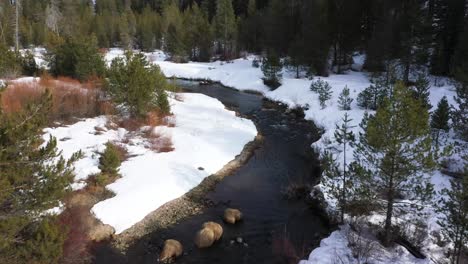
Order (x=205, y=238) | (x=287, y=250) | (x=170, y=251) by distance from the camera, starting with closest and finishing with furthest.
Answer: (x=170, y=251)
(x=287, y=250)
(x=205, y=238)

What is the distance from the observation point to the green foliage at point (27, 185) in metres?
8.12

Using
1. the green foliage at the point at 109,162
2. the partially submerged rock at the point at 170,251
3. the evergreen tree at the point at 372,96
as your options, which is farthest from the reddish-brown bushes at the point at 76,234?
the evergreen tree at the point at 372,96

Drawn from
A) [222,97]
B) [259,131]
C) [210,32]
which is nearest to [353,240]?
[259,131]

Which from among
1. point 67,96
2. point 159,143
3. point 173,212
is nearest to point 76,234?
point 173,212

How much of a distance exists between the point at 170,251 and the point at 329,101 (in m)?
21.1

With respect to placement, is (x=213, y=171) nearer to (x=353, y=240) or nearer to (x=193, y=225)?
(x=193, y=225)

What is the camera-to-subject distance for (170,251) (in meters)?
12.4

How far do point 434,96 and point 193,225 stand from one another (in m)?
21.0

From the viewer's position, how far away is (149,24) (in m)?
79.9

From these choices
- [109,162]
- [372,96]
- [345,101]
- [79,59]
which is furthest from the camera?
[345,101]

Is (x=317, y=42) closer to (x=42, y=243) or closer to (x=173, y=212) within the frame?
(x=173, y=212)

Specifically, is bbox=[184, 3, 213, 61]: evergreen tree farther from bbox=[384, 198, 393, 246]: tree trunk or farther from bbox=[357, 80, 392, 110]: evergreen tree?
bbox=[384, 198, 393, 246]: tree trunk

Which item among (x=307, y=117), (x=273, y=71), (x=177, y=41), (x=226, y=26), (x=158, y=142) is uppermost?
(x=226, y=26)

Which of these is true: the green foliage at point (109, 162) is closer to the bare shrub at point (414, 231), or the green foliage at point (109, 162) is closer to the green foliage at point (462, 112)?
the bare shrub at point (414, 231)
